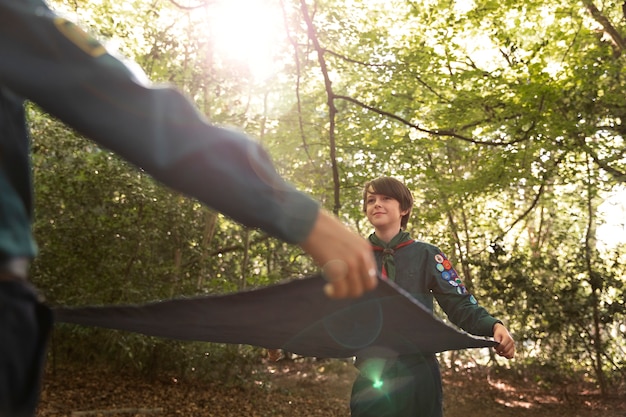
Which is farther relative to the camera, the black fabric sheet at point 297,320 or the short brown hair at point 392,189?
the short brown hair at point 392,189

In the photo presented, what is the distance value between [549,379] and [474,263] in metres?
2.32

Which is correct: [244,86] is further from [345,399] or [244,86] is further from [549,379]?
[549,379]

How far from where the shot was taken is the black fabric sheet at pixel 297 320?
1473 millimetres

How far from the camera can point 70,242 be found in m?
6.93

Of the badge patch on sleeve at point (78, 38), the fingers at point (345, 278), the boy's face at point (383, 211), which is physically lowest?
the fingers at point (345, 278)

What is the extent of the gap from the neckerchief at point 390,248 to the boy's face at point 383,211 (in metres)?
0.07

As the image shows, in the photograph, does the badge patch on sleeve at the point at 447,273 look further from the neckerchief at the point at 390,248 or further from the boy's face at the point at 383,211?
the boy's face at the point at 383,211

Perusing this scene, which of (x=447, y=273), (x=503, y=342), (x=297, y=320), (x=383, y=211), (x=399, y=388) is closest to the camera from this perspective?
(x=297, y=320)

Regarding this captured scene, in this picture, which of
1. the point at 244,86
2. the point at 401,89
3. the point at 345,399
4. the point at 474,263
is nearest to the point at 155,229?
the point at 244,86

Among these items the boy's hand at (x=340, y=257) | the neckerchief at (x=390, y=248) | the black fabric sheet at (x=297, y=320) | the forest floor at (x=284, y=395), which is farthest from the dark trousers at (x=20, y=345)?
the forest floor at (x=284, y=395)

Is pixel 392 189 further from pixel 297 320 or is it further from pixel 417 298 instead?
pixel 297 320

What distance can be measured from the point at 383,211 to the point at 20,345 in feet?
7.46

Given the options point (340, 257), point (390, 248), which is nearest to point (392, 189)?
point (390, 248)

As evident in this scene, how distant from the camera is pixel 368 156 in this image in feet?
32.4
